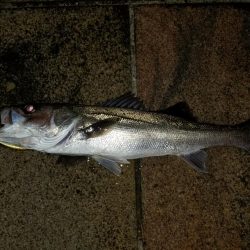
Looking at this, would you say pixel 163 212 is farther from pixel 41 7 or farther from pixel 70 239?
pixel 41 7

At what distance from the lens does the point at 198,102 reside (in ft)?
12.1

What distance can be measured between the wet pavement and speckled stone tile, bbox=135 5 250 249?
0.01 metres

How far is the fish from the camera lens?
10.1 feet

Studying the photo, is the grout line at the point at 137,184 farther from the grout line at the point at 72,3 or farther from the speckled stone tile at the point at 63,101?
the grout line at the point at 72,3

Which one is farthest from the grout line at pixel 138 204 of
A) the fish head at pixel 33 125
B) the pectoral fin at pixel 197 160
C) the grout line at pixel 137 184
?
the fish head at pixel 33 125

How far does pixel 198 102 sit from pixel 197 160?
2.05 feet

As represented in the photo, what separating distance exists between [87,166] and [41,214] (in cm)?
64

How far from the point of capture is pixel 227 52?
12.4ft

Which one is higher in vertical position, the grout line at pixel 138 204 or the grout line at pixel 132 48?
the grout line at pixel 132 48

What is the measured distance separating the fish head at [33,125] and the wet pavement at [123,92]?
451 millimetres

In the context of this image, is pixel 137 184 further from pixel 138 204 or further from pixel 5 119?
pixel 5 119

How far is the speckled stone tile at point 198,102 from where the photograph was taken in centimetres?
356

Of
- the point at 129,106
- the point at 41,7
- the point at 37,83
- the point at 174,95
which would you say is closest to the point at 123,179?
the point at 129,106

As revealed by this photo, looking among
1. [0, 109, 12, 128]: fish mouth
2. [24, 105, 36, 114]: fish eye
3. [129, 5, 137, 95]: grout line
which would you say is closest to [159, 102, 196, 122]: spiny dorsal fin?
[129, 5, 137, 95]: grout line
